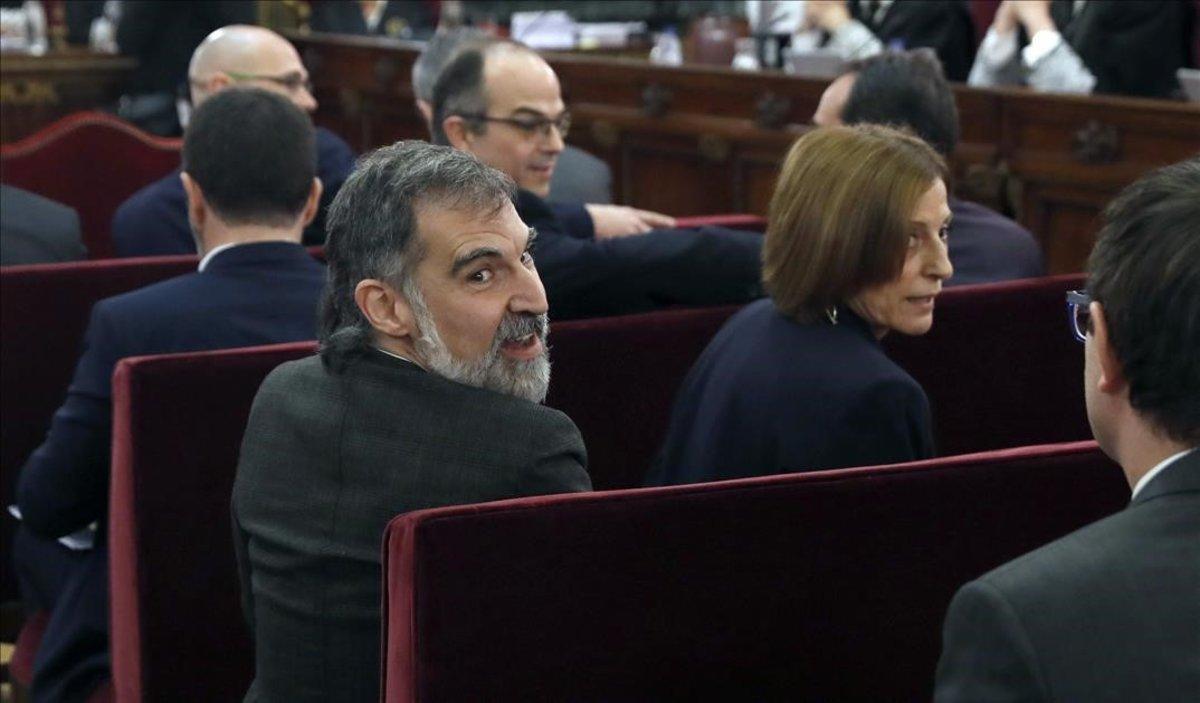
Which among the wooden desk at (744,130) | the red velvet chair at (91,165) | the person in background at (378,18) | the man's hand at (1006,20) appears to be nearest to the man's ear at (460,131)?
the wooden desk at (744,130)

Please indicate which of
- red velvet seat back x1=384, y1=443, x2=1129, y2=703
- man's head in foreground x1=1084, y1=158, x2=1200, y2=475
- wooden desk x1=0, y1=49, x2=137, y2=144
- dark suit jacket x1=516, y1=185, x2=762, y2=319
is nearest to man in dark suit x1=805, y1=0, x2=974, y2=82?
wooden desk x1=0, y1=49, x2=137, y2=144

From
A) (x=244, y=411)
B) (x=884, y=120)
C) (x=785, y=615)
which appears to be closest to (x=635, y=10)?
(x=884, y=120)

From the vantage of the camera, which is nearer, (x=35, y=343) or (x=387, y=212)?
(x=387, y=212)

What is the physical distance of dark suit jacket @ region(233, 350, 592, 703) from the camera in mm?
1874

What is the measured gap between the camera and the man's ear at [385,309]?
1987mm

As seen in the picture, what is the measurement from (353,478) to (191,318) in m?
0.94

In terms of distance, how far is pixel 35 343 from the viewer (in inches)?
127

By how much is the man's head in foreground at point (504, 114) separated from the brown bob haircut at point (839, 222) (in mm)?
1248

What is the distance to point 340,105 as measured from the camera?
26.3 feet

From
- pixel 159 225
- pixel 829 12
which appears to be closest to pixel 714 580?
pixel 159 225

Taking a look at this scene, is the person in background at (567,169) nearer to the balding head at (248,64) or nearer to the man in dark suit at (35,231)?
the balding head at (248,64)

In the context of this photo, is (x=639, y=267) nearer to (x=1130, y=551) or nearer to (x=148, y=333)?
(x=148, y=333)

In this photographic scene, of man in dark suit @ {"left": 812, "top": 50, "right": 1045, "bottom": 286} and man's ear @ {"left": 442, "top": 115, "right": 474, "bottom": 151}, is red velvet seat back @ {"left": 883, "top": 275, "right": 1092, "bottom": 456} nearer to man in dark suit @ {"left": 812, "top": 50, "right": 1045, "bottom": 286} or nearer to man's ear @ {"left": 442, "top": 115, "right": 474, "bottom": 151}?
man in dark suit @ {"left": 812, "top": 50, "right": 1045, "bottom": 286}

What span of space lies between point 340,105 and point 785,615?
643 centimetres
